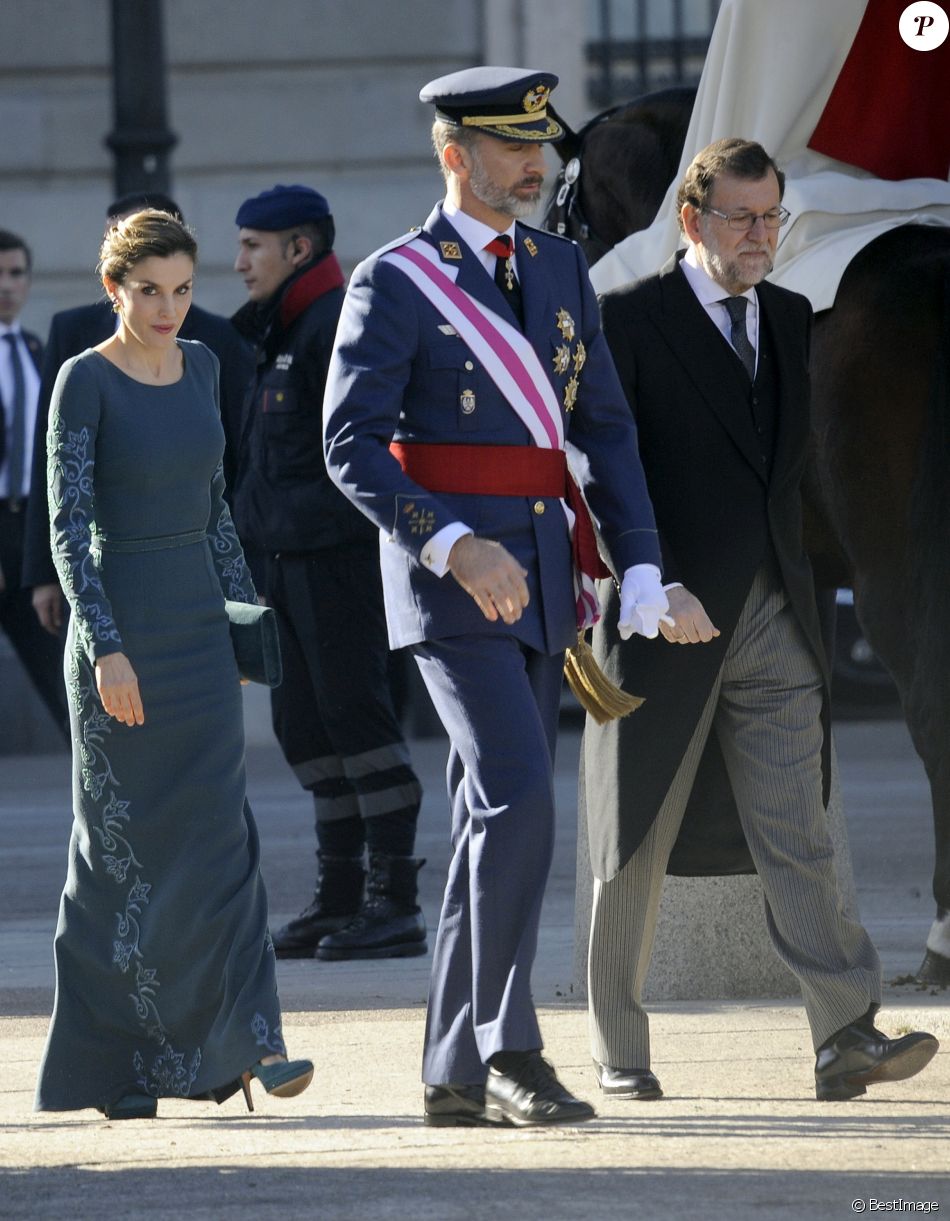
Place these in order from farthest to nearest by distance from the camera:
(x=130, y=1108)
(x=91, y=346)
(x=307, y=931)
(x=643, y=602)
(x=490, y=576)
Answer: (x=91, y=346), (x=307, y=931), (x=130, y=1108), (x=643, y=602), (x=490, y=576)

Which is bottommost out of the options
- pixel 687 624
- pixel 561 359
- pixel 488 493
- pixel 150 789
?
pixel 150 789

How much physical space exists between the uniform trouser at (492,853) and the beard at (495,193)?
0.83 meters

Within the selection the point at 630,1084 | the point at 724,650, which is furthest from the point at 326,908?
the point at 724,650

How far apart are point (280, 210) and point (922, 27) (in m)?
1.85

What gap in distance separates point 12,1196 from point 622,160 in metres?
4.33

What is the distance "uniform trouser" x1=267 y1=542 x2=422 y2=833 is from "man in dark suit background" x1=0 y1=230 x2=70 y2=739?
6.95 feet

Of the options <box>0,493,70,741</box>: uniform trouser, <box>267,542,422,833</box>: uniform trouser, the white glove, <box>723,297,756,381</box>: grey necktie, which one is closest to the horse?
<box>723,297,756,381</box>: grey necktie

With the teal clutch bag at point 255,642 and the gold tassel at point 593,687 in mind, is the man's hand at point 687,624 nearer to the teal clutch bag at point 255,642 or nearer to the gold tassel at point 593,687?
the gold tassel at point 593,687

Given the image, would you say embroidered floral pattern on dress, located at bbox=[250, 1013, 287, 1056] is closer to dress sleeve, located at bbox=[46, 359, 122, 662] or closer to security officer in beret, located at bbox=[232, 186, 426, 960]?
dress sleeve, located at bbox=[46, 359, 122, 662]

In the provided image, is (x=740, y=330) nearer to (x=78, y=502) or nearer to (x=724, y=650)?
(x=724, y=650)

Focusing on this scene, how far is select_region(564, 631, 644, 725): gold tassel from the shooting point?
5.26 metres

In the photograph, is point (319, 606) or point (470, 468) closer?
point (470, 468)

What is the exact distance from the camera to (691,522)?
213 inches

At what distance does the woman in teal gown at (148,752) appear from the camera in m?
5.30
